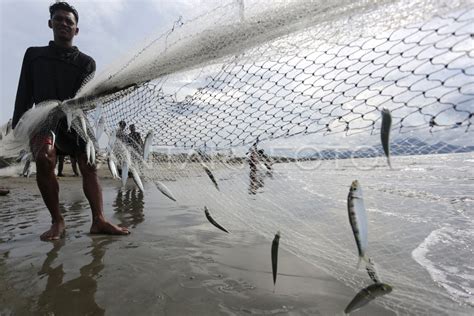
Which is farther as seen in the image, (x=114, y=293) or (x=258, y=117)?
(x=258, y=117)

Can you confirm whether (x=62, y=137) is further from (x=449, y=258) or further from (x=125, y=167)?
(x=449, y=258)

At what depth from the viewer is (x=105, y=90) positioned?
12.5ft

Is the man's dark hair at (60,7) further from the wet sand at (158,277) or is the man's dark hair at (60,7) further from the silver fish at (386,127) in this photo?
the silver fish at (386,127)

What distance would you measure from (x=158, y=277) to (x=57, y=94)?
9.49 ft

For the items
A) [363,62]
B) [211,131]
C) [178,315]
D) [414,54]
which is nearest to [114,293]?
[178,315]

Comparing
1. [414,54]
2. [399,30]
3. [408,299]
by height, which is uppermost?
[399,30]

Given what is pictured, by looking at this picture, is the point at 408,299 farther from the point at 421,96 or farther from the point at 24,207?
the point at 24,207

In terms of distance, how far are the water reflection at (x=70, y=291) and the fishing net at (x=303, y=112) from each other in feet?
4.73

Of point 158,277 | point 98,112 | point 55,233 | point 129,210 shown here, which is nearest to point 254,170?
point 158,277

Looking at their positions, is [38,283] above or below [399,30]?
below

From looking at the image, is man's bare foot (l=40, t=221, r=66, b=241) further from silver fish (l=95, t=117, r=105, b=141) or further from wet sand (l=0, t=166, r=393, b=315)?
silver fish (l=95, t=117, r=105, b=141)

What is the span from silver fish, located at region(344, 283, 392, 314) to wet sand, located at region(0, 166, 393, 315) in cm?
6

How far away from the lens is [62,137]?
402cm

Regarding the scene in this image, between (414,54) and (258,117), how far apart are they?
54.1 inches
